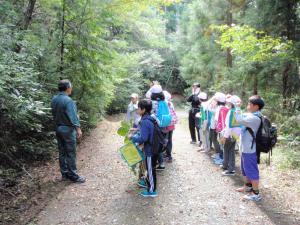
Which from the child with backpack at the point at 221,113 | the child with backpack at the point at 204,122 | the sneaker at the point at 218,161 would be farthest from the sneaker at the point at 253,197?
the child with backpack at the point at 204,122

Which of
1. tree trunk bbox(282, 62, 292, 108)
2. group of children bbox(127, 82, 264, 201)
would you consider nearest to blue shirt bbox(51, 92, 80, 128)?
group of children bbox(127, 82, 264, 201)

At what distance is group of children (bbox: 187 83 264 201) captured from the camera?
19.2 feet

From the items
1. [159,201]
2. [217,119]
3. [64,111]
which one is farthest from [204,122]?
[64,111]

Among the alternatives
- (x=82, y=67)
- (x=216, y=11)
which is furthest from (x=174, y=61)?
(x=82, y=67)

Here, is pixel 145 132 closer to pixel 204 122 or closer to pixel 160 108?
pixel 160 108

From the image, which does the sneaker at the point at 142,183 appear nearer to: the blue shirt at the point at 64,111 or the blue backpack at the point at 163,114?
the blue backpack at the point at 163,114

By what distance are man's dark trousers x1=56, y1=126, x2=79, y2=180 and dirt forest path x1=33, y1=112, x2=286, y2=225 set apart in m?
0.37

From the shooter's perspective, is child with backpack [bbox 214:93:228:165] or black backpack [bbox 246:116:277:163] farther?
child with backpack [bbox 214:93:228:165]

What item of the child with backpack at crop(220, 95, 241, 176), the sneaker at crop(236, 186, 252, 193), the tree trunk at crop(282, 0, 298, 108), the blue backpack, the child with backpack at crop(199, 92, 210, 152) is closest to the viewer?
the sneaker at crop(236, 186, 252, 193)

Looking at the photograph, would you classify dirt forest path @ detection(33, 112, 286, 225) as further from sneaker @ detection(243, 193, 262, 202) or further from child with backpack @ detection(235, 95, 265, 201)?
child with backpack @ detection(235, 95, 265, 201)

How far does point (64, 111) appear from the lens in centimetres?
662

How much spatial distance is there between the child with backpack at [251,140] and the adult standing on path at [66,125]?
337cm

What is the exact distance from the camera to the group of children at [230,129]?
584 cm

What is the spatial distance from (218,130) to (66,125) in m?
3.74
